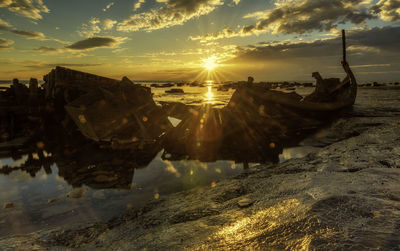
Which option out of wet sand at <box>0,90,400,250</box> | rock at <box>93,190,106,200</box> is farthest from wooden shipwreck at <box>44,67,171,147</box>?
wet sand at <box>0,90,400,250</box>

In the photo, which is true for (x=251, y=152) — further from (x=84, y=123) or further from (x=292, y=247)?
(x=84, y=123)

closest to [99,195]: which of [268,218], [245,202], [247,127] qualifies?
[245,202]

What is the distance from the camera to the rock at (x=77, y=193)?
14.5ft

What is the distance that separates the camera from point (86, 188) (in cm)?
479

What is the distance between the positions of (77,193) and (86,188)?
0.26 m

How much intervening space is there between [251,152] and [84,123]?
6870 millimetres

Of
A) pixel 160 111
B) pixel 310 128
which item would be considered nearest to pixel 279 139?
pixel 310 128

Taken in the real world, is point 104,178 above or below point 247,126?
below

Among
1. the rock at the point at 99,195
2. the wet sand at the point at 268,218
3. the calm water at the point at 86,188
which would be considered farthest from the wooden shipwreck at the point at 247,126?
the rock at the point at 99,195

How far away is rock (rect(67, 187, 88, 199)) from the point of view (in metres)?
4.42

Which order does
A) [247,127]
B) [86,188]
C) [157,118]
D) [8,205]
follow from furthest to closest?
[157,118], [247,127], [86,188], [8,205]

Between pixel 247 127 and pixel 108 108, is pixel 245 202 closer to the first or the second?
pixel 247 127

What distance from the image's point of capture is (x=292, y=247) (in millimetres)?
1663

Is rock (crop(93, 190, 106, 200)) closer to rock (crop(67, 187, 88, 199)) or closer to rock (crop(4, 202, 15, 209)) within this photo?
rock (crop(67, 187, 88, 199))
